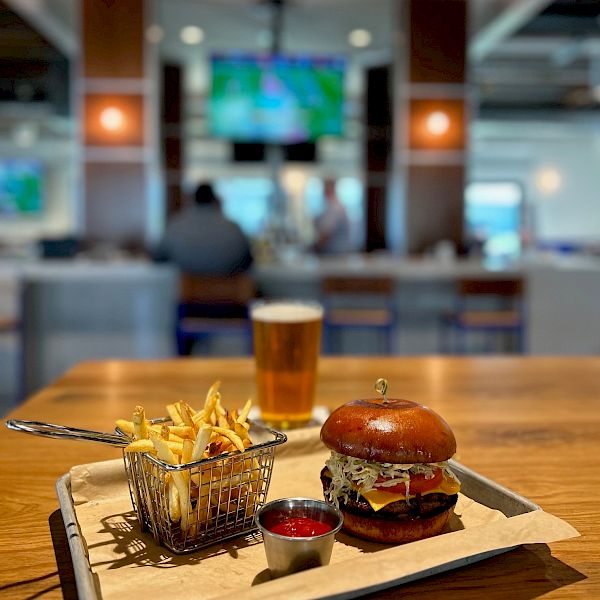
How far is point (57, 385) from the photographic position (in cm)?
151

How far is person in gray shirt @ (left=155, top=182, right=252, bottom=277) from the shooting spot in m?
4.29

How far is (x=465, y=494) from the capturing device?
0.82 m

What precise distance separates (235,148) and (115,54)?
3.30 m

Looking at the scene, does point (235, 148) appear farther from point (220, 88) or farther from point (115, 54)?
point (115, 54)

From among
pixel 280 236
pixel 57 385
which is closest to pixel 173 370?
pixel 57 385

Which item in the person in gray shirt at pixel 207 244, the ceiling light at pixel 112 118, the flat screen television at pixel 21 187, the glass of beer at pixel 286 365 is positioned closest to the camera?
the glass of beer at pixel 286 365

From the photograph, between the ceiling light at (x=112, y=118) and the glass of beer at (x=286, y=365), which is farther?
the ceiling light at (x=112, y=118)

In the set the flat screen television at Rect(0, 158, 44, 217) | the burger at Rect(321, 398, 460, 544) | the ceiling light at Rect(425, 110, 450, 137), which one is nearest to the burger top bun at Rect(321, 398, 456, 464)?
the burger at Rect(321, 398, 460, 544)

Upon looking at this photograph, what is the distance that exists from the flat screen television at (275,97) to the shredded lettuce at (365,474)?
6.91m

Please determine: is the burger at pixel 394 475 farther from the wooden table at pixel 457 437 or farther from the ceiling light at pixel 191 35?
the ceiling light at pixel 191 35

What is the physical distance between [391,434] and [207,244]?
367 centimetres

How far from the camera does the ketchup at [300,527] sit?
656 millimetres

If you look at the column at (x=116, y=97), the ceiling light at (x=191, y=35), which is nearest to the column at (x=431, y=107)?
the column at (x=116, y=97)

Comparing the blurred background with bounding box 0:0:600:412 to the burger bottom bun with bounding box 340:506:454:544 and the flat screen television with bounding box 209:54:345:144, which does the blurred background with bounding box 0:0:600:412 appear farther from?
the burger bottom bun with bounding box 340:506:454:544
